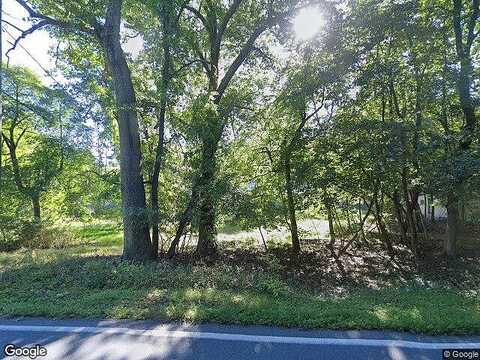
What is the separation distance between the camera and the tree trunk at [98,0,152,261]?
7.21 meters

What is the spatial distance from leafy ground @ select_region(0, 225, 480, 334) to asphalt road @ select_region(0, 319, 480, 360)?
20 centimetres

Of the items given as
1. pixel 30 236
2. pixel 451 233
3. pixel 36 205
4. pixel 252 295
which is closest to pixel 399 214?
pixel 451 233

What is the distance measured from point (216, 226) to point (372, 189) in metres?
4.06

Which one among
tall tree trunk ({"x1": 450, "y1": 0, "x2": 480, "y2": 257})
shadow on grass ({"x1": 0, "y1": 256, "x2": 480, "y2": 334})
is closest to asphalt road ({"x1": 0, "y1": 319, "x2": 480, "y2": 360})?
shadow on grass ({"x1": 0, "y1": 256, "x2": 480, "y2": 334})

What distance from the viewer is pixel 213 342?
313cm

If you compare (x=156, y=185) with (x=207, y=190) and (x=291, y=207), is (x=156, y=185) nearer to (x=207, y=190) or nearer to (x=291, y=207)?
(x=207, y=190)

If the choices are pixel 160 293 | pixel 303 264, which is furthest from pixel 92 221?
pixel 160 293

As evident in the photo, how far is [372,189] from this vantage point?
7.95m

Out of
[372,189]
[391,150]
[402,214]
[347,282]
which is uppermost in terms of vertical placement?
[391,150]

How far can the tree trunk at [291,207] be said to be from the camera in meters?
8.32

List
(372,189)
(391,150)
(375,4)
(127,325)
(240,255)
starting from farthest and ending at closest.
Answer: (240,255), (372,189), (375,4), (391,150), (127,325)

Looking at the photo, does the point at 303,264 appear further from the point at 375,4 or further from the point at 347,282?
the point at 375,4

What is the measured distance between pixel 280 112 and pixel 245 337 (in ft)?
21.3

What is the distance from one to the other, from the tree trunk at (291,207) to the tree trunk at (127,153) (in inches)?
145
